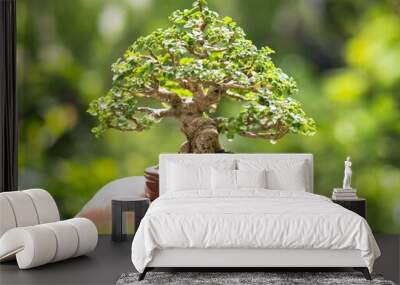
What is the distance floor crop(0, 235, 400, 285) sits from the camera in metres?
5.52

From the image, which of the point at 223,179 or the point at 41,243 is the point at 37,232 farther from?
the point at 223,179

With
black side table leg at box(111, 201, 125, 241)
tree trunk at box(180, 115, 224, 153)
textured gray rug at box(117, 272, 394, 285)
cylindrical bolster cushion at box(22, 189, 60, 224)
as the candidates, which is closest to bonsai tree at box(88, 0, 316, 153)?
tree trunk at box(180, 115, 224, 153)

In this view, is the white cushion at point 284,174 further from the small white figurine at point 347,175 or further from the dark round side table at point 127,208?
the dark round side table at point 127,208

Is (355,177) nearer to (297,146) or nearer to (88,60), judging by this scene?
(297,146)

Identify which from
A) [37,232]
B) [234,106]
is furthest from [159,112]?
[37,232]

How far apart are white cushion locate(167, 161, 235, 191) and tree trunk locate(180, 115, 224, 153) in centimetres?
47

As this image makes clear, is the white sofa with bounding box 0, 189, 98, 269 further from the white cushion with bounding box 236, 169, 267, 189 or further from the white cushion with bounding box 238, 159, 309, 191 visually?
the white cushion with bounding box 238, 159, 309, 191

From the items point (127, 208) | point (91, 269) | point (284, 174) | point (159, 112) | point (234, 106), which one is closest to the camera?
point (91, 269)

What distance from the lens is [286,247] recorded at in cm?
537

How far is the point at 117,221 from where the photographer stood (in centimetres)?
731

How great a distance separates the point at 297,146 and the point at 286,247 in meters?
2.76

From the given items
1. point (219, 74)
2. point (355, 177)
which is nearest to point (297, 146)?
point (355, 177)

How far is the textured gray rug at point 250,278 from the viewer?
533 cm

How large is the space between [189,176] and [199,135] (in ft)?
2.51
